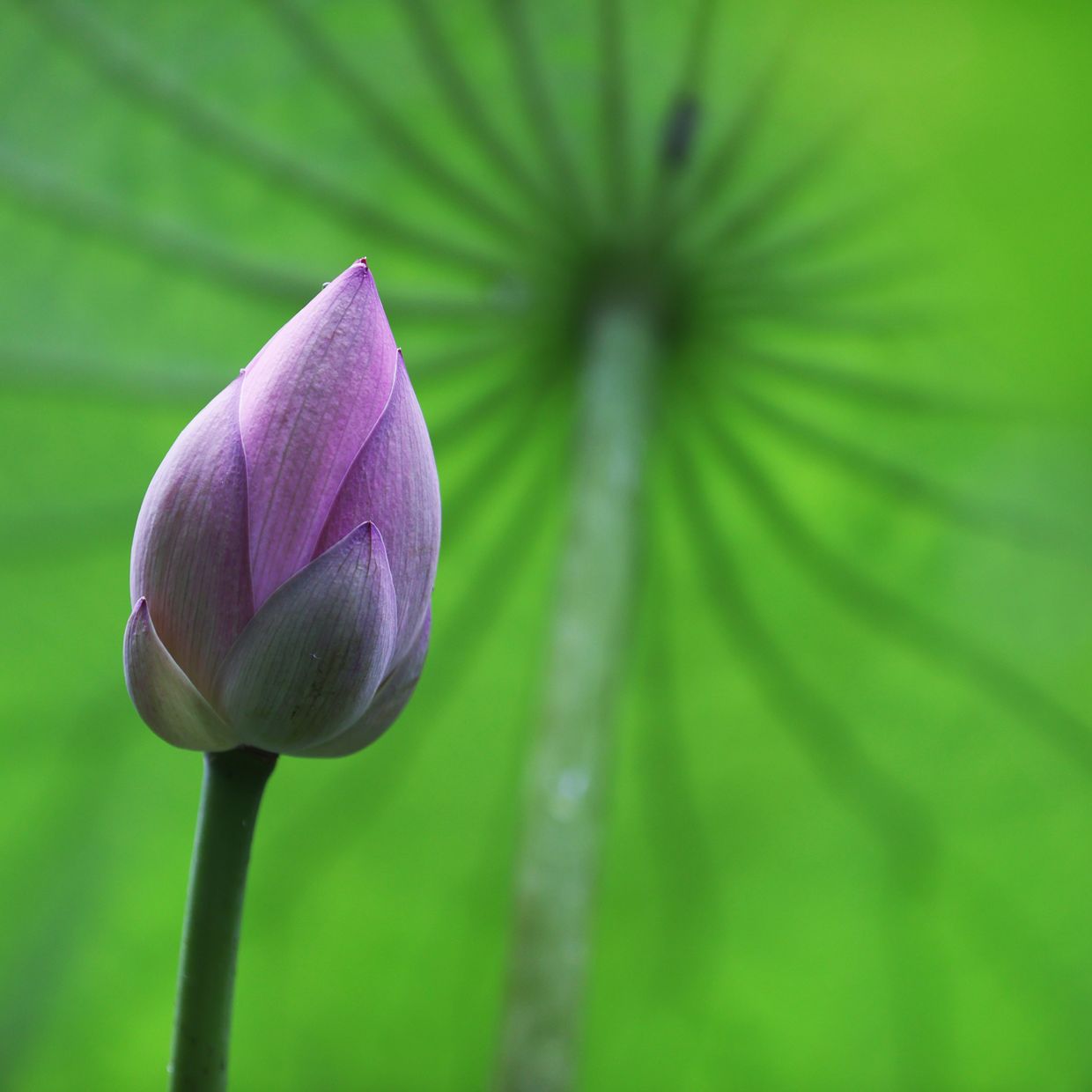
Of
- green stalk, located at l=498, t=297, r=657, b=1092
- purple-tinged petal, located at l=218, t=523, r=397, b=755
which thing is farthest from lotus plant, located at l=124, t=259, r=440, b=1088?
green stalk, located at l=498, t=297, r=657, b=1092

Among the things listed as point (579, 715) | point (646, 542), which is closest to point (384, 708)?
point (579, 715)

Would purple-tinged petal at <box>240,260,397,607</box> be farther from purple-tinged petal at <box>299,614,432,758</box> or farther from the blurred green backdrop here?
the blurred green backdrop

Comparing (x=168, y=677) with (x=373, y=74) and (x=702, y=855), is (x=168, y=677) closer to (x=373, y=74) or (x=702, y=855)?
(x=373, y=74)

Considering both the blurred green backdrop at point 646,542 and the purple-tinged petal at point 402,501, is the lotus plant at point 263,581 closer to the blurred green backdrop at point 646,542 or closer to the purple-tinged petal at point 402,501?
the purple-tinged petal at point 402,501

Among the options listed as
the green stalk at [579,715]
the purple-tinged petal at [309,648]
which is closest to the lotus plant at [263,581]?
the purple-tinged petal at [309,648]

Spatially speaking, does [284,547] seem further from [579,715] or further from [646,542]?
[646,542]

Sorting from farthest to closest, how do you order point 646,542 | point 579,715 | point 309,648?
1. point 646,542
2. point 579,715
3. point 309,648
